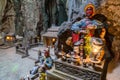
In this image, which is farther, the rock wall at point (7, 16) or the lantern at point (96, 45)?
the rock wall at point (7, 16)

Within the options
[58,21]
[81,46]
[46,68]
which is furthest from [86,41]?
[58,21]

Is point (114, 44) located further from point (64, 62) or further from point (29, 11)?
point (29, 11)

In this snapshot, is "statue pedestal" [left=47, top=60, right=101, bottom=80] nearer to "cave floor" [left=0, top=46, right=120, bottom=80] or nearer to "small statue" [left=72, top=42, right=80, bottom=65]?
"small statue" [left=72, top=42, right=80, bottom=65]

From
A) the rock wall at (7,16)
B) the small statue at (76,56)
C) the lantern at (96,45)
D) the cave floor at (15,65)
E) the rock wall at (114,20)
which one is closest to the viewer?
the lantern at (96,45)

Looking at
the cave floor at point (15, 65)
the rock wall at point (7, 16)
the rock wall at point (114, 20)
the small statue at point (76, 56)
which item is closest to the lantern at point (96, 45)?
the small statue at point (76, 56)

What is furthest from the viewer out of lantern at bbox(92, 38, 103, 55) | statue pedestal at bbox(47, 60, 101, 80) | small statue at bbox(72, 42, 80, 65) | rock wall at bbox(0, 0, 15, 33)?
rock wall at bbox(0, 0, 15, 33)

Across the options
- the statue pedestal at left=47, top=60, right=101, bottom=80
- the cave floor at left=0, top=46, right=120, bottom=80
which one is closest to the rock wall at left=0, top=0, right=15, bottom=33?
the cave floor at left=0, top=46, right=120, bottom=80

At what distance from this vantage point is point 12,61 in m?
13.5

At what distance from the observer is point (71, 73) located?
575cm

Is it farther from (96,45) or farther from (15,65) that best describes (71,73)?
(15,65)

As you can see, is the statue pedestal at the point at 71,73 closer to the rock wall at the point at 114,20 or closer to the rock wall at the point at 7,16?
the rock wall at the point at 114,20

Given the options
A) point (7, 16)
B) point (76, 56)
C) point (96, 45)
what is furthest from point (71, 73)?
point (7, 16)

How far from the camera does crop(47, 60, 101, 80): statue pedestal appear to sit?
5.07 m

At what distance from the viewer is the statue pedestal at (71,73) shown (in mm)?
5070
